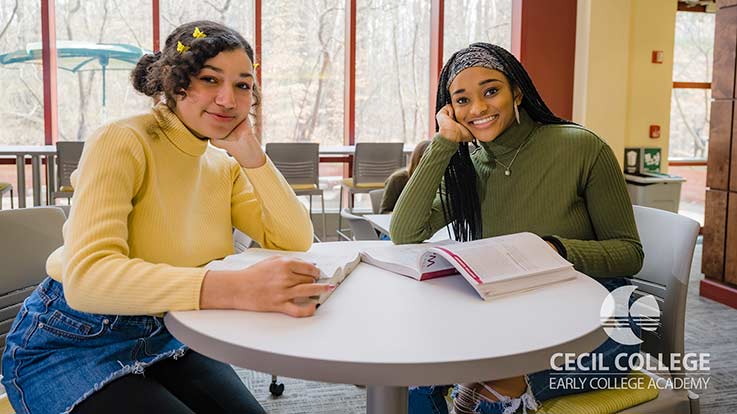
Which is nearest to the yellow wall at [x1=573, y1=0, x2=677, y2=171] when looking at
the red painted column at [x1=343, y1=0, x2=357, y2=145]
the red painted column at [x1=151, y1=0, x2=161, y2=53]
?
the red painted column at [x1=343, y1=0, x2=357, y2=145]

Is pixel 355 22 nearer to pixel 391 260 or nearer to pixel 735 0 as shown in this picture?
pixel 735 0

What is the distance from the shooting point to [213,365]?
1483 millimetres

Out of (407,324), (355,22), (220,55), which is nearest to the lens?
(407,324)

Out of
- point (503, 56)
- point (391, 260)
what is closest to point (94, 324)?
point (391, 260)

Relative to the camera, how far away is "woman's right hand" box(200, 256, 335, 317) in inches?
43.9

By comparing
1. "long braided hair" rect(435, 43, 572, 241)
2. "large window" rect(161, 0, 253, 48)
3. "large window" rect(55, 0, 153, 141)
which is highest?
"large window" rect(161, 0, 253, 48)

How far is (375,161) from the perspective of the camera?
568cm

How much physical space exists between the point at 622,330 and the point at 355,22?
6.01 metres

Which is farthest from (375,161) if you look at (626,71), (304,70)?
(626,71)

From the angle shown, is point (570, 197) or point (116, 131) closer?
point (116, 131)

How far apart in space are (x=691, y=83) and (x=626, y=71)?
0.90 metres

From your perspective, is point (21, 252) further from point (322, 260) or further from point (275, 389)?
point (275, 389)

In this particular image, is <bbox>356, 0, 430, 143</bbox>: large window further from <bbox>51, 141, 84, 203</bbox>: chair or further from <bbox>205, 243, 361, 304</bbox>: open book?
<bbox>205, 243, 361, 304</bbox>: open book

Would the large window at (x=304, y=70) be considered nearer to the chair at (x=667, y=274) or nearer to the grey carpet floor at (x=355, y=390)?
the grey carpet floor at (x=355, y=390)
